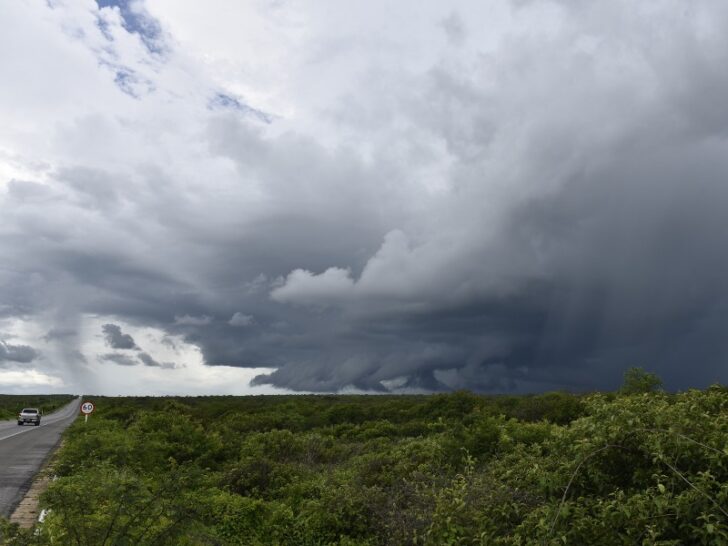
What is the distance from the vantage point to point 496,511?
26.3 ft

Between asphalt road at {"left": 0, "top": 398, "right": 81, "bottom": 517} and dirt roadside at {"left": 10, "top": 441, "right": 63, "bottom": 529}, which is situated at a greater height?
asphalt road at {"left": 0, "top": 398, "right": 81, "bottom": 517}

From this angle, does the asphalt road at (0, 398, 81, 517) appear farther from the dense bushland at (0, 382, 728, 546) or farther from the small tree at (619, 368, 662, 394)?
the small tree at (619, 368, 662, 394)

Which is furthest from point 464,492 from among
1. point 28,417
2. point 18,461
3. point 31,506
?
point 28,417

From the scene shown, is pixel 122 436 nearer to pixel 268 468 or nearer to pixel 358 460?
pixel 268 468

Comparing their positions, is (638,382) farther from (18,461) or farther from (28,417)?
(28,417)

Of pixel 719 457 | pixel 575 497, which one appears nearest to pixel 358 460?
pixel 575 497

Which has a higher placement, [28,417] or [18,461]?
[28,417]

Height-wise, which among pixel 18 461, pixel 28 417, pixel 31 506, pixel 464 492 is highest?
pixel 28 417

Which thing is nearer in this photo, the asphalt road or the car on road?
the asphalt road

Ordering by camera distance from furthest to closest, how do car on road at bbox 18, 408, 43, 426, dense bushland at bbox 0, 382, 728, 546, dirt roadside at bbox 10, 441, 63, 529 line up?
car on road at bbox 18, 408, 43, 426 → dirt roadside at bbox 10, 441, 63, 529 → dense bushland at bbox 0, 382, 728, 546

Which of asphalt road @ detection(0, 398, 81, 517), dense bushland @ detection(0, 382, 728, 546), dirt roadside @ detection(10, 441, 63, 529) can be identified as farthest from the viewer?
asphalt road @ detection(0, 398, 81, 517)

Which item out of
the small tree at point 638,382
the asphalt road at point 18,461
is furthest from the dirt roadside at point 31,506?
the small tree at point 638,382

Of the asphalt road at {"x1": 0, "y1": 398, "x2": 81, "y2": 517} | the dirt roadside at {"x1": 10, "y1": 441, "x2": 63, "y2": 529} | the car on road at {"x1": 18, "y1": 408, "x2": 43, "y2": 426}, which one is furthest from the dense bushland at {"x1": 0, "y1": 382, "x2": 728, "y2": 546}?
the car on road at {"x1": 18, "y1": 408, "x2": 43, "y2": 426}

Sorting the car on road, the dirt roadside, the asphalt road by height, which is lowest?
the dirt roadside
